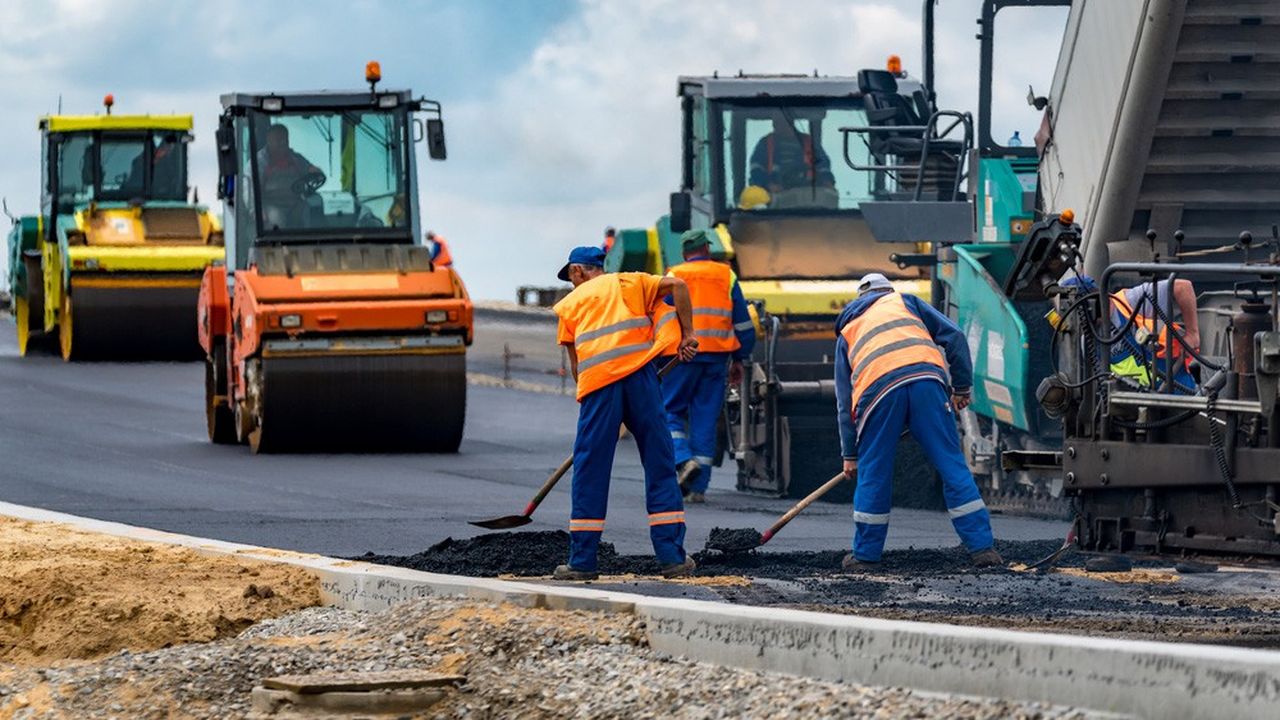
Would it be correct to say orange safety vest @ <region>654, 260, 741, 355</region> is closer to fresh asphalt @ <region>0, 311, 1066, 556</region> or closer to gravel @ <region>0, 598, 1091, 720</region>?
fresh asphalt @ <region>0, 311, 1066, 556</region>

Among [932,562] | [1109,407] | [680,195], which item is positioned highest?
[680,195]

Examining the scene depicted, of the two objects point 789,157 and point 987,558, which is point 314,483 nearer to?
point 789,157

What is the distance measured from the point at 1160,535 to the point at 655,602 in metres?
2.39

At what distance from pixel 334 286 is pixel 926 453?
7897 millimetres

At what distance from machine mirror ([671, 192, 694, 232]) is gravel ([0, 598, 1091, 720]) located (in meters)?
9.89

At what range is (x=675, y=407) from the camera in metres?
14.9

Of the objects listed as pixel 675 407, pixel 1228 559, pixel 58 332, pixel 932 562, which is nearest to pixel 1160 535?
pixel 1228 559

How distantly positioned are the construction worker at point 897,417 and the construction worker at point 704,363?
3766mm

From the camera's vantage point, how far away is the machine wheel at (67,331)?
84.8ft

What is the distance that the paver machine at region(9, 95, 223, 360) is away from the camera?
2575 centimetres

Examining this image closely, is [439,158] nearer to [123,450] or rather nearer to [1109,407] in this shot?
[123,450]

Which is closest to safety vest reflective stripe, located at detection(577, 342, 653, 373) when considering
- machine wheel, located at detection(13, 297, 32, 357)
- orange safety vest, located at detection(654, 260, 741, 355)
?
orange safety vest, located at detection(654, 260, 741, 355)

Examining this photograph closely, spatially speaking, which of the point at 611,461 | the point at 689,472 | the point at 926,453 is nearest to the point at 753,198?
the point at 689,472

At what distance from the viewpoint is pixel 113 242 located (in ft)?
85.4
